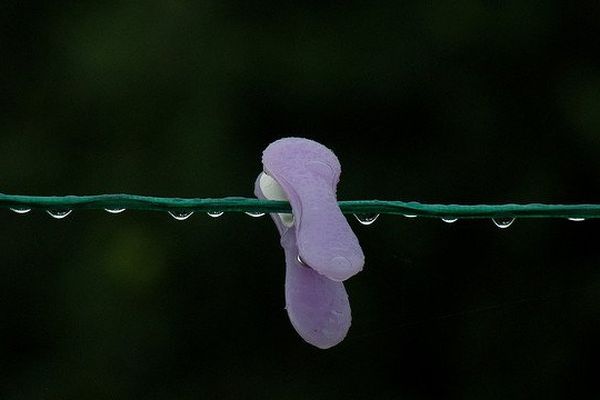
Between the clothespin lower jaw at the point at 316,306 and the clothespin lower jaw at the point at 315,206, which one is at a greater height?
the clothespin lower jaw at the point at 315,206

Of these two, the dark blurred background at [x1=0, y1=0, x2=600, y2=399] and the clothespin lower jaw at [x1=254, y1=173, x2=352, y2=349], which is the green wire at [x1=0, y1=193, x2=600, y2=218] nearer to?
the clothespin lower jaw at [x1=254, y1=173, x2=352, y2=349]

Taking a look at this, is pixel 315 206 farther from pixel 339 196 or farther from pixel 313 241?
pixel 339 196

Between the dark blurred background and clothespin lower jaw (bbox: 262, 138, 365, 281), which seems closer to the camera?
clothespin lower jaw (bbox: 262, 138, 365, 281)

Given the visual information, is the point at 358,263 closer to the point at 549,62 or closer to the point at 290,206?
the point at 290,206

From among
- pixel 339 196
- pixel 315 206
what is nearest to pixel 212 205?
pixel 315 206

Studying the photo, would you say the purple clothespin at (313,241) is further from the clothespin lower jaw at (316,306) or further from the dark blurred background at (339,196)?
the dark blurred background at (339,196)

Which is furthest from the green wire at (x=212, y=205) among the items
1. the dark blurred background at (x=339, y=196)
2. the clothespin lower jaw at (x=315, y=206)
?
the dark blurred background at (x=339, y=196)

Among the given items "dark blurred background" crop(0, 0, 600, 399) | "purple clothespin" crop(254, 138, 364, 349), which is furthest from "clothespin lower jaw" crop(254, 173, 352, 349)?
"dark blurred background" crop(0, 0, 600, 399)

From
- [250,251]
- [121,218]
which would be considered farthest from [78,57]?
[250,251]

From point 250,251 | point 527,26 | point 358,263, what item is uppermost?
point 527,26
